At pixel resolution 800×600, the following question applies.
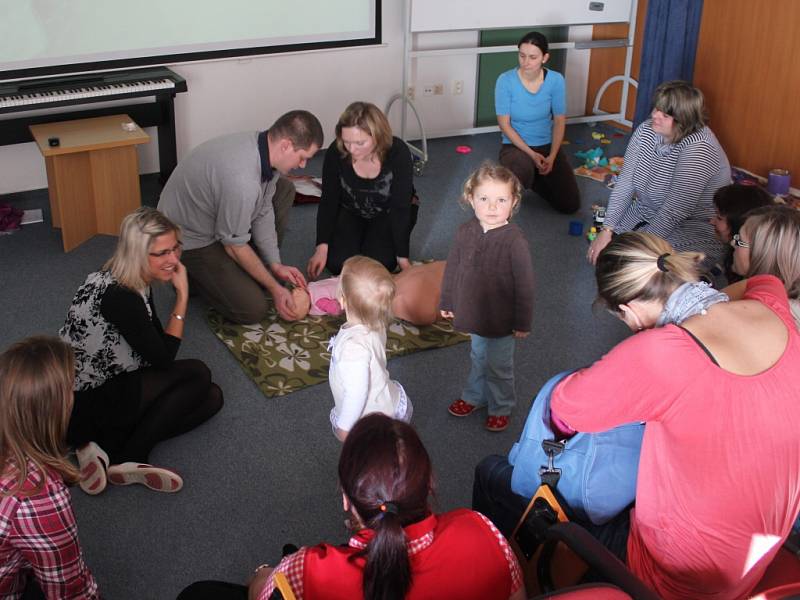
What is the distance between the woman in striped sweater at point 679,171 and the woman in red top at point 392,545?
2.38 m

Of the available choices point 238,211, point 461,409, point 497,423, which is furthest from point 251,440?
point 238,211

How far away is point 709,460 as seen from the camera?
165 centimetres

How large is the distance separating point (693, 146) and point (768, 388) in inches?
85.2

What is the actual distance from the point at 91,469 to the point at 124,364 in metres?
0.33

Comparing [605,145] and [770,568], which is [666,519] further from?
[605,145]

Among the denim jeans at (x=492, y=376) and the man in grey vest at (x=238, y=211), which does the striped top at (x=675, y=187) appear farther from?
the man in grey vest at (x=238, y=211)

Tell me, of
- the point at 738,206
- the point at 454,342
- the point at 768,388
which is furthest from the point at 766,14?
the point at 768,388

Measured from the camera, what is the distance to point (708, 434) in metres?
1.65

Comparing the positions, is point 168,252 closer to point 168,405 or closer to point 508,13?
point 168,405

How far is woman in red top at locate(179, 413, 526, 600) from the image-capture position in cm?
146

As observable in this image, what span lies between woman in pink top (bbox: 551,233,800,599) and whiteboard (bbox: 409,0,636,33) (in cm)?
399

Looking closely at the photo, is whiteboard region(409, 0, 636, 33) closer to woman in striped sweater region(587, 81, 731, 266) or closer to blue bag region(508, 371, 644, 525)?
woman in striped sweater region(587, 81, 731, 266)

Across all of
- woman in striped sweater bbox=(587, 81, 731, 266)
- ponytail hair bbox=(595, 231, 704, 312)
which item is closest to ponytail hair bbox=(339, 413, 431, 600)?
ponytail hair bbox=(595, 231, 704, 312)

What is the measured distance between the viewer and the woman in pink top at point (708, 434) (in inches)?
64.7
